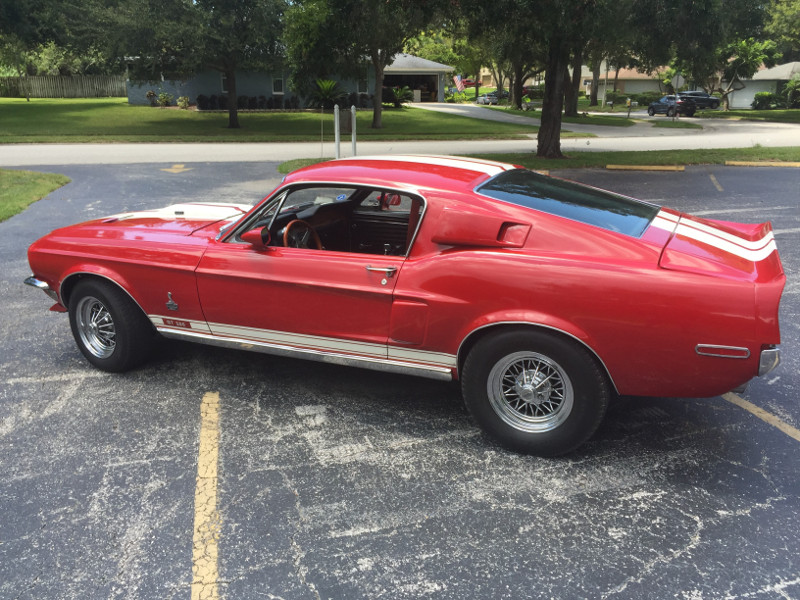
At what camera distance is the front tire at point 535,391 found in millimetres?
3143

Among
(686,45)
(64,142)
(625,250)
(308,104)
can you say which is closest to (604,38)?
(686,45)

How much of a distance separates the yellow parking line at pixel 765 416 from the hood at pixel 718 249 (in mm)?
955

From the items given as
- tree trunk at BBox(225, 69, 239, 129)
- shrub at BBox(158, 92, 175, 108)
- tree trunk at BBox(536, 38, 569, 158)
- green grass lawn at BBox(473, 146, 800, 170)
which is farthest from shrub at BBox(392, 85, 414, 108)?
tree trunk at BBox(536, 38, 569, 158)

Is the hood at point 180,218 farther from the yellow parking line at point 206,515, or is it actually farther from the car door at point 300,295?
the yellow parking line at point 206,515

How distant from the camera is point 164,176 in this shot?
14.4 meters

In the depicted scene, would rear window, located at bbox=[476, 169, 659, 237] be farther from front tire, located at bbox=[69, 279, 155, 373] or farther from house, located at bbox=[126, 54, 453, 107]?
house, located at bbox=[126, 54, 453, 107]

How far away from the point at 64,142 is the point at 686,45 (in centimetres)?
2124

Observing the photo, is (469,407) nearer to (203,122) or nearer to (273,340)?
(273,340)

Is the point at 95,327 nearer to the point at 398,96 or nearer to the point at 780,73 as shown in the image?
the point at 398,96

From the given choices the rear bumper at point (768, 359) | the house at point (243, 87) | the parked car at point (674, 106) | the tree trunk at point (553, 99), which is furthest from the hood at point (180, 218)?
the parked car at point (674, 106)

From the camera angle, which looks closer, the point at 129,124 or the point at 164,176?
the point at 164,176

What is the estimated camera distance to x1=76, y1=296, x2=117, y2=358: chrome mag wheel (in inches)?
174

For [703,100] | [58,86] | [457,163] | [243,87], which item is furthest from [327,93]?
[457,163]

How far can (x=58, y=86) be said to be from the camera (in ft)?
159
